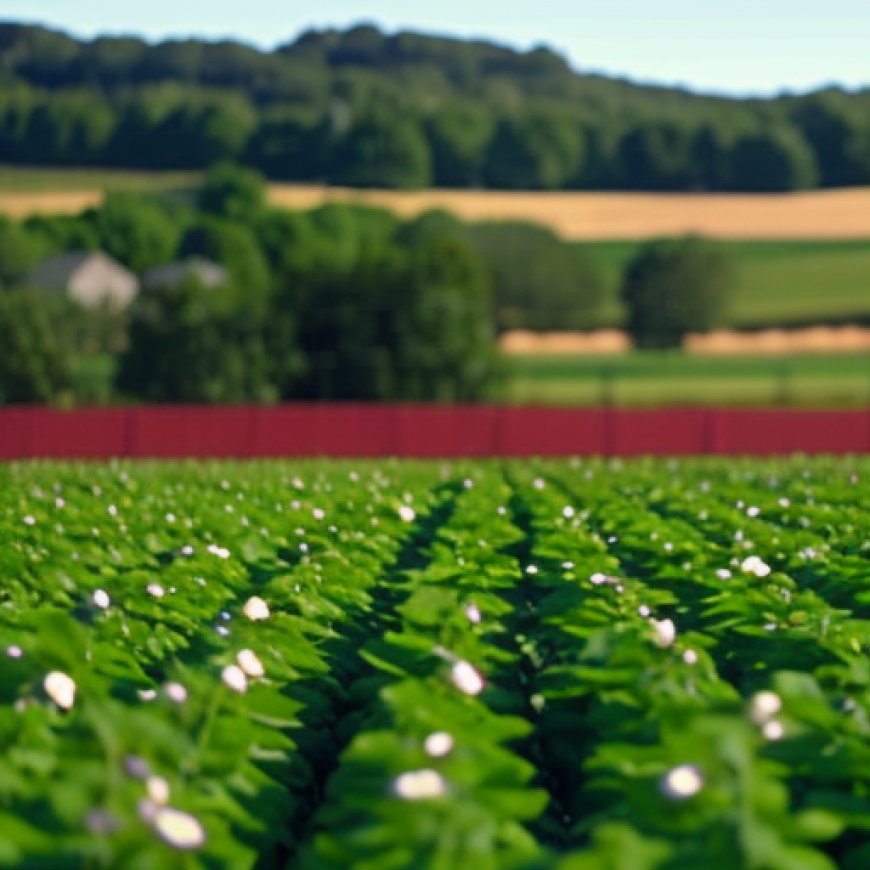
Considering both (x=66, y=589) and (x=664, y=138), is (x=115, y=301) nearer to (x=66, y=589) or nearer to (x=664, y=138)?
(x=664, y=138)

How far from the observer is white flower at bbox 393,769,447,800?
4.93m

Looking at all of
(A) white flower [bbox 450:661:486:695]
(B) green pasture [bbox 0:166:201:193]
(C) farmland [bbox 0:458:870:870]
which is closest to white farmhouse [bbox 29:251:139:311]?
(B) green pasture [bbox 0:166:201:193]

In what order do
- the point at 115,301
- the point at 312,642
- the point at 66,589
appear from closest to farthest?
1. the point at 312,642
2. the point at 66,589
3. the point at 115,301

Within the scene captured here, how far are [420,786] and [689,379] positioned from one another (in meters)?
75.0

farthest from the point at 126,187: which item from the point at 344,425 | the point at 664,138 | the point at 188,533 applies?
the point at 188,533

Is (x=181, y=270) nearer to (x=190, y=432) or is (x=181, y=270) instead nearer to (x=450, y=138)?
(x=450, y=138)

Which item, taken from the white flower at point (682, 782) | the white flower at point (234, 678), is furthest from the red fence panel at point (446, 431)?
the white flower at point (682, 782)

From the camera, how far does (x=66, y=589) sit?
33.0 feet

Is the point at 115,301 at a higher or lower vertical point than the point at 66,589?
lower

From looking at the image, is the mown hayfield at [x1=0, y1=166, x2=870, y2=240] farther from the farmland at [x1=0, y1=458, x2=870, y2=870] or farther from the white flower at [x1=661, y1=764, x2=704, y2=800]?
the white flower at [x1=661, y1=764, x2=704, y2=800]

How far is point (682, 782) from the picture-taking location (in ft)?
16.8

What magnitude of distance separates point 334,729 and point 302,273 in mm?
65185

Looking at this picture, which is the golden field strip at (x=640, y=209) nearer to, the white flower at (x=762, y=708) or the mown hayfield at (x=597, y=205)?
the mown hayfield at (x=597, y=205)

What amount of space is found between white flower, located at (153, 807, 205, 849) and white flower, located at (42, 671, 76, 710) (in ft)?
4.44
